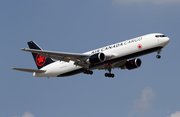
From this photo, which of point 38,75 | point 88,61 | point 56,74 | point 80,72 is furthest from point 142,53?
point 38,75

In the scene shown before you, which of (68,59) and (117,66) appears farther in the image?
(117,66)

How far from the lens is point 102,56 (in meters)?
43.2

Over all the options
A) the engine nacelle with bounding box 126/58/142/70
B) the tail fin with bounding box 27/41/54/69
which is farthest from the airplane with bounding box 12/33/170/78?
the tail fin with bounding box 27/41/54/69

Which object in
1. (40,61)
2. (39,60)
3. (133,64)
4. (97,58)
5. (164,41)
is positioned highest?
(39,60)

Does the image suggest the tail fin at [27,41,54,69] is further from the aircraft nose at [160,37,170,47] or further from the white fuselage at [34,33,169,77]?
the aircraft nose at [160,37,170,47]

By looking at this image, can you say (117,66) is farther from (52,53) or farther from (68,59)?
(52,53)

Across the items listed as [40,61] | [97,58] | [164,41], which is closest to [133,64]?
[164,41]

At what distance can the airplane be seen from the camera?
138 ft

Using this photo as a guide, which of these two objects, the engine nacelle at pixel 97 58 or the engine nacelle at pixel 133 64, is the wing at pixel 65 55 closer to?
the engine nacelle at pixel 97 58

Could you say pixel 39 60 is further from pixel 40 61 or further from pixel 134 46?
pixel 134 46

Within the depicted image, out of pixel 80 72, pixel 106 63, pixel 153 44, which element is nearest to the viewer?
pixel 153 44

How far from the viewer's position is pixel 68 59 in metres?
45.7

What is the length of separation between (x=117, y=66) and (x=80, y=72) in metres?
6.64

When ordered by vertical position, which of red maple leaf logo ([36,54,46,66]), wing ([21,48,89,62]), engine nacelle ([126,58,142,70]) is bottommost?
engine nacelle ([126,58,142,70])
